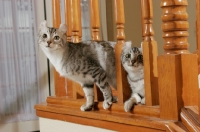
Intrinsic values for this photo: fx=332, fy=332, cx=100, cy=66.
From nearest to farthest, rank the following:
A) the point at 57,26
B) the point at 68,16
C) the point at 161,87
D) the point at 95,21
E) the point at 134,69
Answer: the point at 161,87 < the point at 134,69 < the point at 95,21 < the point at 68,16 < the point at 57,26

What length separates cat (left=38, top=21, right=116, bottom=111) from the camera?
4.61ft

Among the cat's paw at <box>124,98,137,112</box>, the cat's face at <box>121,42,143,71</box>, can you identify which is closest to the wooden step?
the cat's paw at <box>124,98,137,112</box>

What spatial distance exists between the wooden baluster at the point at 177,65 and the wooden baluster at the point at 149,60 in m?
0.11

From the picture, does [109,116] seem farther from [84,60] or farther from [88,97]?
[84,60]

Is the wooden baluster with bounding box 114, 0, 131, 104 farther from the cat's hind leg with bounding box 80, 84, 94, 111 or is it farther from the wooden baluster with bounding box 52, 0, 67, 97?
the wooden baluster with bounding box 52, 0, 67, 97

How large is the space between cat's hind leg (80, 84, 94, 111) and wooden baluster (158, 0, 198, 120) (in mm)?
409

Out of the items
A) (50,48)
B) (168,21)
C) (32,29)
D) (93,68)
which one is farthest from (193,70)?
(32,29)

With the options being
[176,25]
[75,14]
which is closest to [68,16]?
[75,14]

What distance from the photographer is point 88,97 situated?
1392 mm

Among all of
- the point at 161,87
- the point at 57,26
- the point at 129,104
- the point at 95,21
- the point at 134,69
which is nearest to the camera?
the point at 161,87

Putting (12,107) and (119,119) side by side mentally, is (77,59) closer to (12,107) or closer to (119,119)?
(119,119)

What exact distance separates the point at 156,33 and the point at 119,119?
2050mm

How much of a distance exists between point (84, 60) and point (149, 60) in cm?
38

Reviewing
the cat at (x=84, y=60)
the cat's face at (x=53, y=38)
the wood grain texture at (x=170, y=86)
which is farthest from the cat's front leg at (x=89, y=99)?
the wood grain texture at (x=170, y=86)
